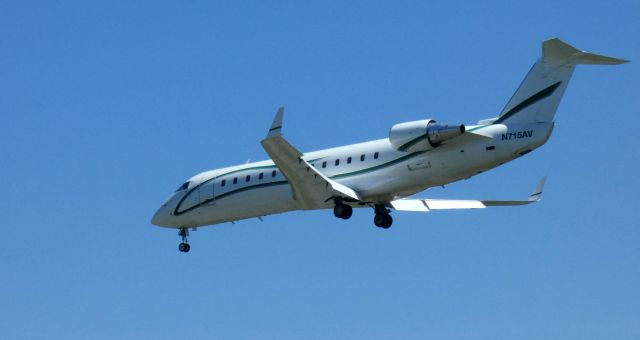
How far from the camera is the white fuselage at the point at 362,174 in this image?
4012cm

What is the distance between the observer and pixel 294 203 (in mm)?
44406

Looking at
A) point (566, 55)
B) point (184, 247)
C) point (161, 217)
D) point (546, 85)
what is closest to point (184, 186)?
point (161, 217)

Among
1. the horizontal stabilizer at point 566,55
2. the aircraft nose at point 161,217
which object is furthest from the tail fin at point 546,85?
the aircraft nose at point 161,217

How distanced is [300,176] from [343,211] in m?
1.85

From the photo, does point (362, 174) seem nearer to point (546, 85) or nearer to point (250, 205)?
point (250, 205)

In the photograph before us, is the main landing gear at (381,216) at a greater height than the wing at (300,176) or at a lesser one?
lesser

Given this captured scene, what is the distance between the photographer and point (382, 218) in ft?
143

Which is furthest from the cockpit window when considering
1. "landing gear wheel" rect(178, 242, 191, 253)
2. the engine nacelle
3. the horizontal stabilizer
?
the horizontal stabilizer

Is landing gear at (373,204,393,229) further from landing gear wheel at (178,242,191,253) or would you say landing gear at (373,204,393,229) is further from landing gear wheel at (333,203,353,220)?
landing gear wheel at (178,242,191,253)

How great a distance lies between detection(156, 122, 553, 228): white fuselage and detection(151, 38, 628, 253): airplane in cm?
3

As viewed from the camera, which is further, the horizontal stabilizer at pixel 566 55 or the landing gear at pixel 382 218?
the landing gear at pixel 382 218

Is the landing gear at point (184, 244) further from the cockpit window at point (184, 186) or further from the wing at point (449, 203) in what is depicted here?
the wing at point (449, 203)

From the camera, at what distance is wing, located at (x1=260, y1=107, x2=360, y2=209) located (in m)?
40.5

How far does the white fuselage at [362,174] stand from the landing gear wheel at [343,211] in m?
0.49
